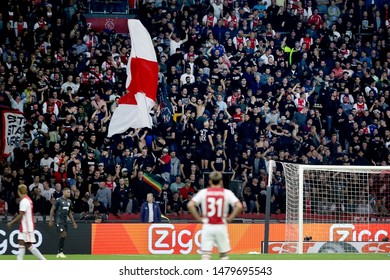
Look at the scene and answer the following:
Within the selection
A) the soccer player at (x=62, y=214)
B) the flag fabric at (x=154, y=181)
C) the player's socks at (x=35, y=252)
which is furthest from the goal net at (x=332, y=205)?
the player's socks at (x=35, y=252)

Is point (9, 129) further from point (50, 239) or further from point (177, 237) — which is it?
point (177, 237)

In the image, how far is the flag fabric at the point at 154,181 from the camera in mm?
29059

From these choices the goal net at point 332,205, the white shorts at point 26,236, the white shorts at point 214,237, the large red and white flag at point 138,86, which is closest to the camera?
the white shorts at point 214,237

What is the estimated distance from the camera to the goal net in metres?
26.8

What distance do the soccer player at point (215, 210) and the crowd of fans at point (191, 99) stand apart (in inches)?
447

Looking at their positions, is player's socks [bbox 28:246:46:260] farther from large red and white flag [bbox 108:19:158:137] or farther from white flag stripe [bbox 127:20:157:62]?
white flag stripe [bbox 127:20:157:62]

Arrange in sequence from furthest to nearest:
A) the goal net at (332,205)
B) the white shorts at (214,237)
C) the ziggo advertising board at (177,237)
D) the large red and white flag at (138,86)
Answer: the large red and white flag at (138,86)
the ziggo advertising board at (177,237)
the goal net at (332,205)
the white shorts at (214,237)

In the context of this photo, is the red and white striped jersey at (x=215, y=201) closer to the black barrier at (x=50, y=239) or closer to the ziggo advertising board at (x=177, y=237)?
the ziggo advertising board at (x=177, y=237)

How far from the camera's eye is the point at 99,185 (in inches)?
1123

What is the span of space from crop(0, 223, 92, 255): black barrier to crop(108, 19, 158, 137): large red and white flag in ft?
11.0

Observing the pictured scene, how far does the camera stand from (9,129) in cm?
2920

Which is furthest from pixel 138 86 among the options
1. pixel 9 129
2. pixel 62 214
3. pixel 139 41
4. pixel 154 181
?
pixel 62 214

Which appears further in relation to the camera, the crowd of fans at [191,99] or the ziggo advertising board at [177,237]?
the crowd of fans at [191,99]
